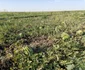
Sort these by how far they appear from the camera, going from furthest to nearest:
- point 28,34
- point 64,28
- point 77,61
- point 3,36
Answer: point 64,28
point 28,34
point 3,36
point 77,61

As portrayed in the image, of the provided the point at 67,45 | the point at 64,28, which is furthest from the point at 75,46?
the point at 64,28

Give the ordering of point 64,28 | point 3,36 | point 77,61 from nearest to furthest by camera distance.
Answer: point 77,61 → point 3,36 → point 64,28

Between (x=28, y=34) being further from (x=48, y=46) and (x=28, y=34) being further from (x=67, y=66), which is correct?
(x=67, y=66)

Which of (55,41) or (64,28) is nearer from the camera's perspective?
(55,41)

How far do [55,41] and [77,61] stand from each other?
5.18 feet

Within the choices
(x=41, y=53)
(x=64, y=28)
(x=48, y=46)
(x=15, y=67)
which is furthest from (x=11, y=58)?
(x=64, y=28)

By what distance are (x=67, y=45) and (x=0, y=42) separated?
221cm

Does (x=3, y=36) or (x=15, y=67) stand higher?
(x=3, y=36)

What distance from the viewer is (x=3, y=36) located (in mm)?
7742

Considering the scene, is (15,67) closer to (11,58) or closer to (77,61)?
(11,58)

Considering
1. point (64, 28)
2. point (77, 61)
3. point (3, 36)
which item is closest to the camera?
point (77, 61)

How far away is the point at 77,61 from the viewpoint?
21.0 feet

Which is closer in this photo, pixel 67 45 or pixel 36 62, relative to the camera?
pixel 36 62

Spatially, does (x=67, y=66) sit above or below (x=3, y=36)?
below
